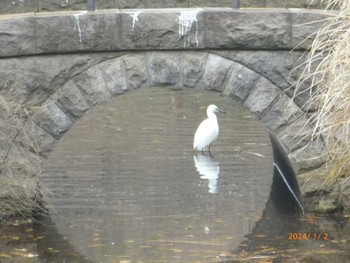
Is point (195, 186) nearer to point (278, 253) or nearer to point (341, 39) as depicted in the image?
point (278, 253)

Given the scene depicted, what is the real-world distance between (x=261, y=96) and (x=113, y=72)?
1.50m

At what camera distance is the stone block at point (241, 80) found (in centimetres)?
1080

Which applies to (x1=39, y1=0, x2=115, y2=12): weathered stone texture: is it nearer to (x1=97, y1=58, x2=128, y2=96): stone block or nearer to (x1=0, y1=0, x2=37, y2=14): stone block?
(x1=0, y1=0, x2=37, y2=14): stone block

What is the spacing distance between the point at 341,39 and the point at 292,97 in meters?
2.25

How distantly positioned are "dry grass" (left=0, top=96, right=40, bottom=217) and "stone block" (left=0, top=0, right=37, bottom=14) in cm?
101

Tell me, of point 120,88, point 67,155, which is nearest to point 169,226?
→ point 120,88

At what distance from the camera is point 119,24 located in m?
10.6

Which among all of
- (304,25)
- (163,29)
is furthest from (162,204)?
(304,25)

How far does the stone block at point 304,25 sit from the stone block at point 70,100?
2.17 metres

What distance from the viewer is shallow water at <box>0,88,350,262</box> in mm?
9844

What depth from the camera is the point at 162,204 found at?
38.7ft

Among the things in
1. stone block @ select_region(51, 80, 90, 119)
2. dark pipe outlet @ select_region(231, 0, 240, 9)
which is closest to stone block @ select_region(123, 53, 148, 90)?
stone block @ select_region(51, 80, 90, 119)

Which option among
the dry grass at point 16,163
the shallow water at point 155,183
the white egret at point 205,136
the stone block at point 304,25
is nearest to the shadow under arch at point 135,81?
the dry grass at point 16,163

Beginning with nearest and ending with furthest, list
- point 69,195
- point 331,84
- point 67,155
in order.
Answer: point 331,84 < point 69,195 < point 67,155
